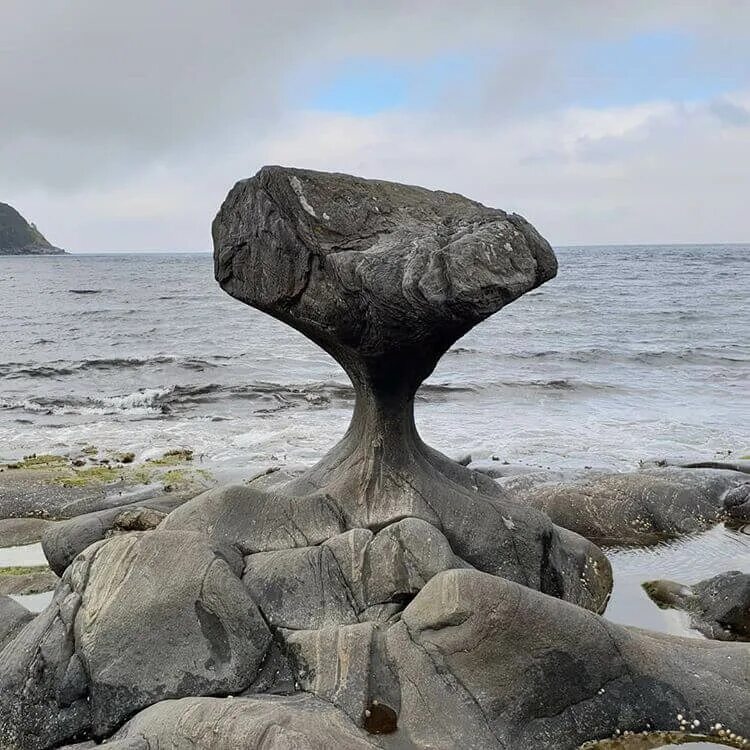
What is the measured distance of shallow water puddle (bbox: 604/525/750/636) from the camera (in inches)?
312

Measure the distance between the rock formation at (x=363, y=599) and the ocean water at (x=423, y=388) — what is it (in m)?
7.65

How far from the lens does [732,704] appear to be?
559cm

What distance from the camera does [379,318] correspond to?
6566mm

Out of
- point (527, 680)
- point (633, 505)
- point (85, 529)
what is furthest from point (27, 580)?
point (633, 505)

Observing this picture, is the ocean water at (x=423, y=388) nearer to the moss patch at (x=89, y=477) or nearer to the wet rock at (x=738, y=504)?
the moss patch at (x=89, y=477)

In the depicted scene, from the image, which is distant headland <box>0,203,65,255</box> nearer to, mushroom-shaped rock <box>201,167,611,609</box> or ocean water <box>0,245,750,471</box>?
ocean water <box>0,245,750,471</box>

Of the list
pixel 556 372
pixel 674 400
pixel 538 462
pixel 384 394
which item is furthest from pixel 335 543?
pixel 556 372

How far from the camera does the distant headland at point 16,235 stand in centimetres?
16312

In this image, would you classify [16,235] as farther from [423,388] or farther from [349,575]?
[349,575]

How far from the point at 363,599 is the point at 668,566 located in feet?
15.6

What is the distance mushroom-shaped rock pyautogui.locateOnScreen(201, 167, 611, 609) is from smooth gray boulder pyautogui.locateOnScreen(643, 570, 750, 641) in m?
0.93

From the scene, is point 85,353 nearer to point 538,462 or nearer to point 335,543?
point 538,462

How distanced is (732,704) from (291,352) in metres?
27.0

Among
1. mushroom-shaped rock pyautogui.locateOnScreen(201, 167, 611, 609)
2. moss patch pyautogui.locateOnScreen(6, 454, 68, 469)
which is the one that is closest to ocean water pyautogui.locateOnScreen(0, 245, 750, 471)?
→ moss patch pyautogui.locateOnScreen(6, 454, 68, 469)
